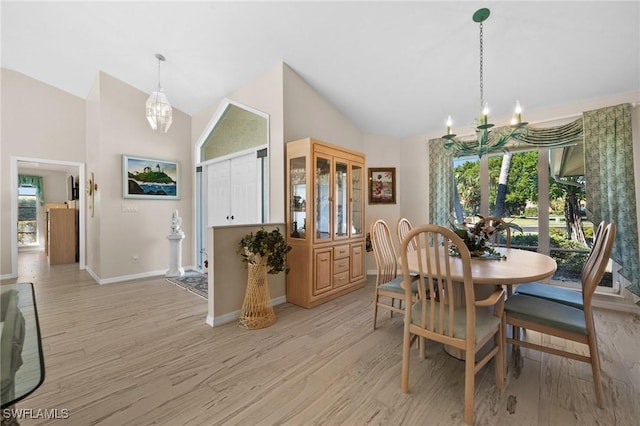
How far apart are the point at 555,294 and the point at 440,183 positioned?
2.35 metres

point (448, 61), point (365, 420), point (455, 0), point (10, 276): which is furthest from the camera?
point (10, 276)

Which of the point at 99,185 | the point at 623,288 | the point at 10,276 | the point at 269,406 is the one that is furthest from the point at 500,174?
the point at 10,276

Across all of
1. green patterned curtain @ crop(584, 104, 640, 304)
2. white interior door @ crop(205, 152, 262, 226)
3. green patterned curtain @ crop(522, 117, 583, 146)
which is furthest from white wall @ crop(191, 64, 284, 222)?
green patterned curtain @ crop(584, 104, 640, 304)

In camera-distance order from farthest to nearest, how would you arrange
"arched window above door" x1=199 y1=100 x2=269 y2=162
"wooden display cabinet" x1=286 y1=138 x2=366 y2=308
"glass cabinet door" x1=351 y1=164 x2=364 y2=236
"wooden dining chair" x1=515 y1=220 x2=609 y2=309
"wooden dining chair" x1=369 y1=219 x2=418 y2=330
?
1. "arched window above door" x1=199 y1=100 x2=269 y2=162
2. "glass cabinet door" x1=351 y1=164 x2=364 y2=236
3. "wooden display cabinet" x1=286 y1=138 x2=366 y2=308
4. "wooden dining chair" x1=369 y1=219 x2=418 y2=330
5. "wooden dining chair" x1=515 y1=220 x2=609 y2=309

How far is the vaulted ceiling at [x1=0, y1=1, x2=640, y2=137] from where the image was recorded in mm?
2367

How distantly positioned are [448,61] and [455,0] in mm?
732

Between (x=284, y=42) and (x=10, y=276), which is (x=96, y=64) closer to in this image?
(x=284, y=42)

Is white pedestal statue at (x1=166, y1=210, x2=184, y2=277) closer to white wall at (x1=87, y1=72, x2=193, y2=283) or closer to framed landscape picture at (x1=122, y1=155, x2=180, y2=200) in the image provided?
white wall at (x1=87, y1=72, x2=193, y2=283)

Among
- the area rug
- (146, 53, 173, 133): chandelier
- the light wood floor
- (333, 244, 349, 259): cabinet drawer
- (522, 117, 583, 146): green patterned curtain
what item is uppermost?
(146, 53, 173, 133): chandelier

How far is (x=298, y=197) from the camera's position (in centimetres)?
326

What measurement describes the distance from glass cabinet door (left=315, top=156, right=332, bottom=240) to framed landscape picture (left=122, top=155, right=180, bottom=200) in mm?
3162

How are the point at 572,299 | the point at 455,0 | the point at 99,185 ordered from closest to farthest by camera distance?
the point at 572,299
the point at 455,0
the point at 99,185

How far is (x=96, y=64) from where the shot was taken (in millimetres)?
3945

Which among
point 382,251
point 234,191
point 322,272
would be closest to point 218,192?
point 234,191
